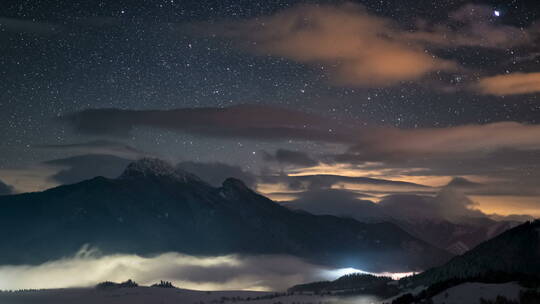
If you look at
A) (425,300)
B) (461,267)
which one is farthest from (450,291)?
(461,267)

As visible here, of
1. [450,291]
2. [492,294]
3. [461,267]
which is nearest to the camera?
[492,294]

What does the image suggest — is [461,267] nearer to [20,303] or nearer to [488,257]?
[488,257]

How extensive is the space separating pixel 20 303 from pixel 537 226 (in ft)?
675

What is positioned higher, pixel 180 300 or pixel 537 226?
pixel 537 226

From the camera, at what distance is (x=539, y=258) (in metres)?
173

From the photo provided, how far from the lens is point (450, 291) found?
278 ft

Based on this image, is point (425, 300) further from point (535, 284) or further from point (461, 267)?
point (461, 267)

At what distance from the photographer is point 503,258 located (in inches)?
7141

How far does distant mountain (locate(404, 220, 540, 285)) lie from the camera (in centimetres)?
16825

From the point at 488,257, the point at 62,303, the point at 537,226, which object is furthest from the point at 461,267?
the point at 62,303

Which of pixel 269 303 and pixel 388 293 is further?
pixel 388 293

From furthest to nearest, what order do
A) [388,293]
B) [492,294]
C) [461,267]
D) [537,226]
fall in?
[537,226]
[461,267]
[388,293]
[492,294]

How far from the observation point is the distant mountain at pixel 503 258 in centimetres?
16825

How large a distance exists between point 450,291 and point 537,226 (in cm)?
13191
